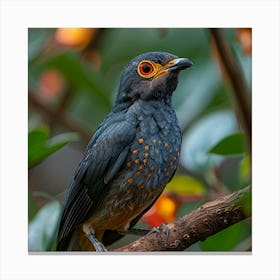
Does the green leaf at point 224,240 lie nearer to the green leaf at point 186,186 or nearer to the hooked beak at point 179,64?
the green leaf at point 186,186

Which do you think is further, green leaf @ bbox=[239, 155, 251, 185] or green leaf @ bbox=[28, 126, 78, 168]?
green leaf @ bbox=[239, 155, 251, 185]

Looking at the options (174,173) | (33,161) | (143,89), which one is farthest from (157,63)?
(33,161)

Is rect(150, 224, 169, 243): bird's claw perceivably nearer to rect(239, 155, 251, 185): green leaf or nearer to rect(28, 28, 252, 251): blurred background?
rect(28, 28, 252, 251): blurred background

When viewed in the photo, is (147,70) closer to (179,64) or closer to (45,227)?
(179,64)

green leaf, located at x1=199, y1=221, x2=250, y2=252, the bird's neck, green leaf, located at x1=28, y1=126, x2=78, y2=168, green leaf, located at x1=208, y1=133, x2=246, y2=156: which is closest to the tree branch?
green leaf, located at x1=208, y1=133, x2=246, y2=156

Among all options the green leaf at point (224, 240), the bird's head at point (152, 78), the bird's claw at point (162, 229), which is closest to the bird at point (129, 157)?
the bird's head at point (152, 78)

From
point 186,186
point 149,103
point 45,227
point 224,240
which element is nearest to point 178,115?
point 149,103
